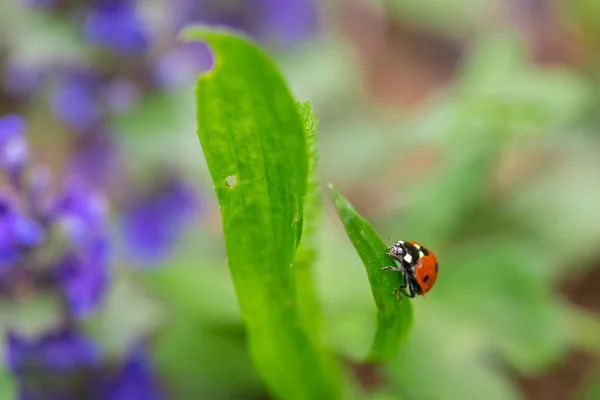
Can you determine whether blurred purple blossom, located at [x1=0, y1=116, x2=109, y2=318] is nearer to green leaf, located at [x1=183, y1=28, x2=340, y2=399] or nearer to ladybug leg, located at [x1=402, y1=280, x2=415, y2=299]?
green leaf, located at [x1=183, y1=28, x2=340, y2=399]

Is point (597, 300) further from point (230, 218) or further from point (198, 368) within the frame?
point (230, 218)

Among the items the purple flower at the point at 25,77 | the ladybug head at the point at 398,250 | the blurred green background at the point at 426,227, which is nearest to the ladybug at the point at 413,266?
the ladybug head at the point at 398,250

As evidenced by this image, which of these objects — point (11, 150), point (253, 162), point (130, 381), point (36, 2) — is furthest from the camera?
point (36, 2)

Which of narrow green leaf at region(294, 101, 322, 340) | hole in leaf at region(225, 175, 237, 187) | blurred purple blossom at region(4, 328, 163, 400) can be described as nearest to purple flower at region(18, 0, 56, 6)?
blurred purple blossom at region(4, 328, 163, 400)

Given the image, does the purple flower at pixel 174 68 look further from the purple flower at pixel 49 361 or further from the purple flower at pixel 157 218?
the purple flower at pixel 49 361

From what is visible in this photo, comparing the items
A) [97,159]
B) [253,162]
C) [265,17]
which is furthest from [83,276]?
[265,17]

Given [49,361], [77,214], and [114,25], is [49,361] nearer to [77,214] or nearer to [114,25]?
[77,214]

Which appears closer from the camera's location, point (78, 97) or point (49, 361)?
point (49, 361)
